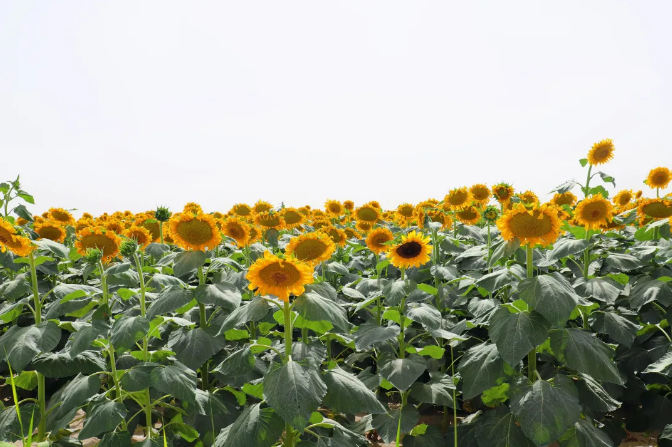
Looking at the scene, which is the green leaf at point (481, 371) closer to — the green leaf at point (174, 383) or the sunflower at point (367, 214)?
the green leaf at point (174, 383)

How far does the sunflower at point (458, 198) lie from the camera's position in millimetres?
6082

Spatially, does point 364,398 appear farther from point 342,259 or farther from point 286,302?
point 342,259

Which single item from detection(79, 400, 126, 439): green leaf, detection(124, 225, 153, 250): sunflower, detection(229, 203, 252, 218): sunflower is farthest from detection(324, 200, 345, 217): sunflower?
detection(79, 400, 126, 439): green leaf

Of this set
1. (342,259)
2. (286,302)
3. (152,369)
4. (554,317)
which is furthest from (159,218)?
(554,317)

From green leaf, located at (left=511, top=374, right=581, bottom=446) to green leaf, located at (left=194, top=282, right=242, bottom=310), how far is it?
179cm

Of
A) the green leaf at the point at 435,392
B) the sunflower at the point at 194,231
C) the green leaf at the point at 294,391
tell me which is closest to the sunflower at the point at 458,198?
the green leaf at the point at 435,392

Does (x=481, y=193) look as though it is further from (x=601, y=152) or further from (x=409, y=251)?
(x=409, y=251)

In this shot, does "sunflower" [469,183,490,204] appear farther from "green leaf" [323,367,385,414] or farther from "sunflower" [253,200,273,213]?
"green leaf" [323,367,385,414]

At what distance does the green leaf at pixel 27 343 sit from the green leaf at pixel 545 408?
2830 millimetres

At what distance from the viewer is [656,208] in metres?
5.18

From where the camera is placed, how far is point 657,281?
4.06 m

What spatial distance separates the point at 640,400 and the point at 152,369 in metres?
3.77

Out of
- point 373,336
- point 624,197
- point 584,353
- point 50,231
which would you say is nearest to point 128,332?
point 373,336

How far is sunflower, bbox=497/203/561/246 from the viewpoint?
10.0 ft
